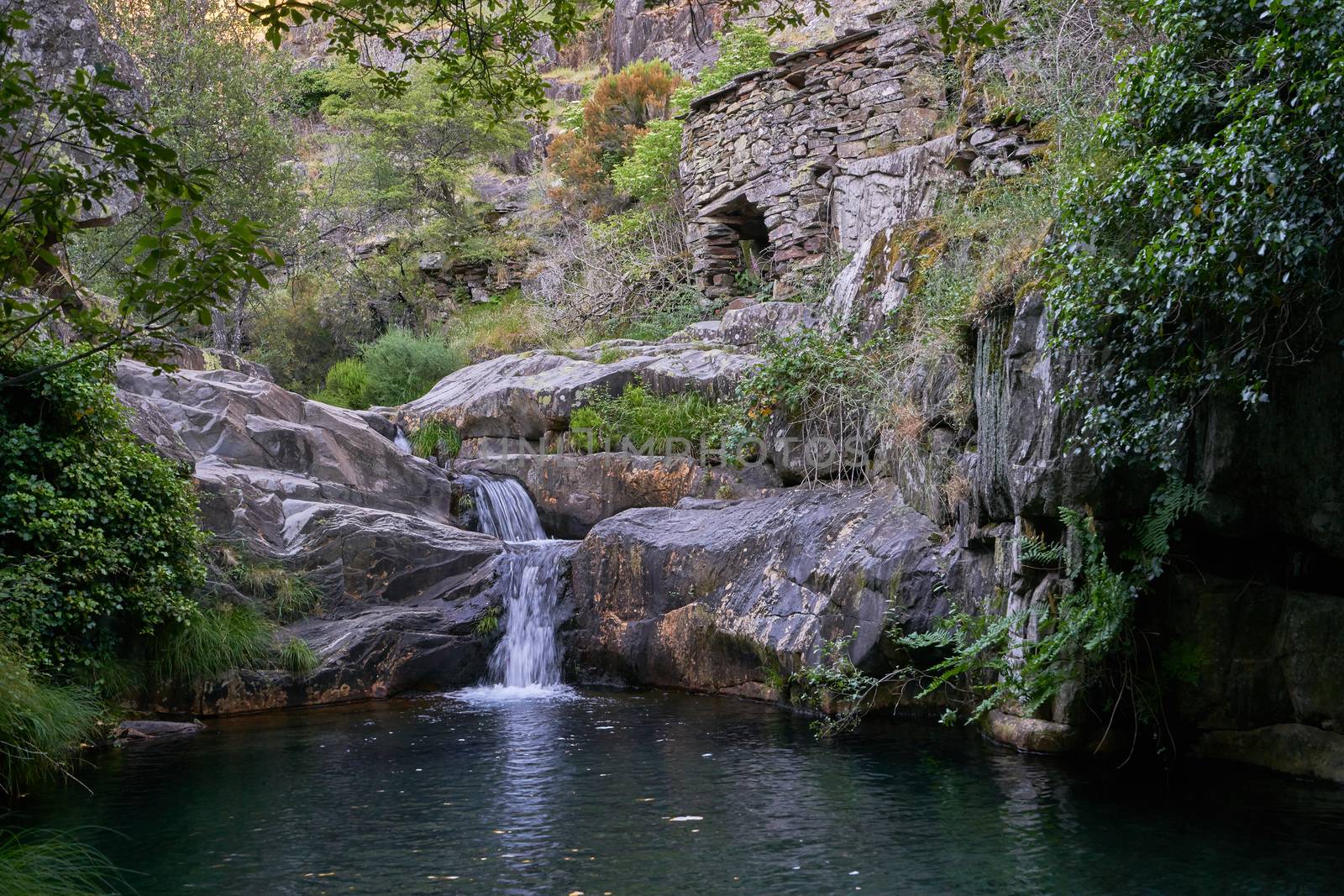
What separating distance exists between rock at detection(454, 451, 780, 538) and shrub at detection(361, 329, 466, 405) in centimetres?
595

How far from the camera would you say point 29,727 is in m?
7.11

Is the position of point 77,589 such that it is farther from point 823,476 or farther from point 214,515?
point 823,476

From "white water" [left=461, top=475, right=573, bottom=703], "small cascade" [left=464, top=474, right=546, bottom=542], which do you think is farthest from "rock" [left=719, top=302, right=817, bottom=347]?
"white water" [left=461, top=475, right=573, bottom=703]

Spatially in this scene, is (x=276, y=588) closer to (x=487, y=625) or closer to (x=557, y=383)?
(x=487, y=625)

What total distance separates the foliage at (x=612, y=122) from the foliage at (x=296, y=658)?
16.6 m

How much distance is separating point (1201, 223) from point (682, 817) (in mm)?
4415

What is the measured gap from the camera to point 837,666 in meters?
8.64

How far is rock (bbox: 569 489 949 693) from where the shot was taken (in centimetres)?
882

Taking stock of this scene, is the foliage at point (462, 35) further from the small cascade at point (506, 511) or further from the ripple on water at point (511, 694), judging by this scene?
the small cascade at point (506, 511)

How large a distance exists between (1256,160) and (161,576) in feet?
29.0

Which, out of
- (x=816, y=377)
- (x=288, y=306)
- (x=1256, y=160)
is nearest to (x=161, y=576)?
(x=816, y=377)

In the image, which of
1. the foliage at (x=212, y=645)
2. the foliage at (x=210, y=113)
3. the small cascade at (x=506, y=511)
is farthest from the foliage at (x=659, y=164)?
the foliage at (x=212, y=645)

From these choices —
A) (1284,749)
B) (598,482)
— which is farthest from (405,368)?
(1284,749)

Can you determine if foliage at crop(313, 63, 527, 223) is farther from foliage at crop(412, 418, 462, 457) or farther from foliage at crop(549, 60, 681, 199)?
foliage at crop(412, 418, 462, 457)
